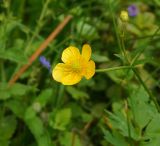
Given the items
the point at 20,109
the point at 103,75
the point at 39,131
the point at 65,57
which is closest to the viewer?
the point at 65,57

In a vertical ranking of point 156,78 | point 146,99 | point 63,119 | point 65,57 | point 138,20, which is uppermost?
point 65,57

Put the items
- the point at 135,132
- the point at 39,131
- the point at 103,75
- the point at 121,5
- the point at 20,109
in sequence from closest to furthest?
the point at 135,132
the point at 39,131
the point at 20,109
the point at 103,75
the point at 121,5

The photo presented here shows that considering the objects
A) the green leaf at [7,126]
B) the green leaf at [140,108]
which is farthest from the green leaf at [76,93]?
the green leaf at [140,108]

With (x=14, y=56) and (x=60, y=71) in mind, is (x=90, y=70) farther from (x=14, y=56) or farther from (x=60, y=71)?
(x=14, y=56)

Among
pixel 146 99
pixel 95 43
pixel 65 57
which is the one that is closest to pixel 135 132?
pixel 146 99

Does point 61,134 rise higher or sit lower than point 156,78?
higher

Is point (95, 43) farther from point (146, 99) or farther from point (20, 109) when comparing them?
point (146, 99)

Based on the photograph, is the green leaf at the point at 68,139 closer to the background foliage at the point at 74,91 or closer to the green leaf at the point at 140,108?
the background foliage at the point at 74,91
